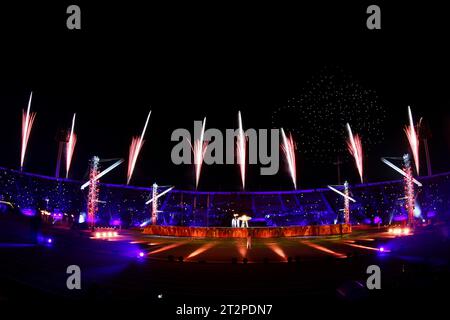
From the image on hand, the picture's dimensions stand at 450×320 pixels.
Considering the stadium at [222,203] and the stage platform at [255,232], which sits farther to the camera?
the stadium at [222,203]

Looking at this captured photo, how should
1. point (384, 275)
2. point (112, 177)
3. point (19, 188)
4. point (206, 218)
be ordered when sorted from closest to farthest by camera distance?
point (384, 275) < point (19, 188) < point (206, 218) < point (112, 177)

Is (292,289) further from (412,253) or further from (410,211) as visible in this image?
(410,211)

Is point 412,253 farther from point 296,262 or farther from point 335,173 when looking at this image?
point 335,173

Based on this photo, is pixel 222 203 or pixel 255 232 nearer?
pixel 255 232

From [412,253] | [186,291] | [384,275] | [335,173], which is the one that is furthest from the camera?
[335,173]

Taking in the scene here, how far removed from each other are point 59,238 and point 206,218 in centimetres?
3099

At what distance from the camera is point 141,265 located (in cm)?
1102

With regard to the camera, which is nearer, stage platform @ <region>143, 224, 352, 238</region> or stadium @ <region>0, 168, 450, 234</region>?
stage platform @ <region>143, 224, 352, 238</region>

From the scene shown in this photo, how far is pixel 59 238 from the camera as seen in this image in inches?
641

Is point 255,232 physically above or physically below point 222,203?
below
